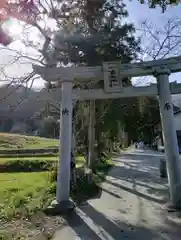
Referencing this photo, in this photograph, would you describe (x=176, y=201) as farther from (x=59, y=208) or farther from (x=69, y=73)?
(x=69, y=73)

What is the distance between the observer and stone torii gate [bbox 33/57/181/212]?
316 inches

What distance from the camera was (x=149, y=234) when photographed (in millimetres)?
5875

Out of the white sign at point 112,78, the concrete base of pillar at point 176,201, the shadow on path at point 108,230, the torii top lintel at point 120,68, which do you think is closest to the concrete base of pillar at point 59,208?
the shadow on path at point 108,230

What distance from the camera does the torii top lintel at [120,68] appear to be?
8.34 meters

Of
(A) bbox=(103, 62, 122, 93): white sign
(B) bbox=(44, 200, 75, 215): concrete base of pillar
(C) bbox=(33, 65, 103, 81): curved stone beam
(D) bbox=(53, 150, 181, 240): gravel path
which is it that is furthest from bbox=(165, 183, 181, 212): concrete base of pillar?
(C) bbox=(33, 65, 103, 81): curved stone beam

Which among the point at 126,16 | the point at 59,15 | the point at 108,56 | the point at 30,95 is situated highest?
the point at 126,16

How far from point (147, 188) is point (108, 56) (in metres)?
6.19

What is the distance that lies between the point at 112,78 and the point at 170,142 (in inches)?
97.8

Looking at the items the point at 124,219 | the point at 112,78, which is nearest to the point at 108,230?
the point at 124,219

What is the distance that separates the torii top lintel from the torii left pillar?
0.90 ft

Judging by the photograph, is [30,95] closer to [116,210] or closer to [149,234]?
[116,210]

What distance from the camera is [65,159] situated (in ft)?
26.7

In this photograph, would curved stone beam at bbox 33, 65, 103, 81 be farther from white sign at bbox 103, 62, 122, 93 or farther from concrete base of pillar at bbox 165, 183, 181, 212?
concrete base of pillar at bbox 165, 183, 181, 212

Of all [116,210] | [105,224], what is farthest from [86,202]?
[105,224]
